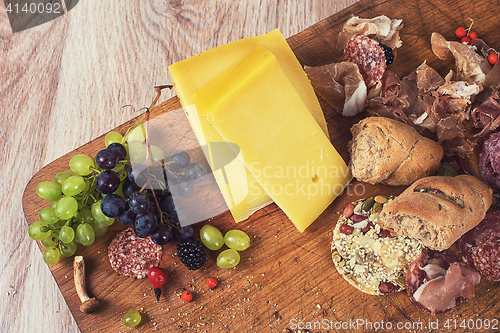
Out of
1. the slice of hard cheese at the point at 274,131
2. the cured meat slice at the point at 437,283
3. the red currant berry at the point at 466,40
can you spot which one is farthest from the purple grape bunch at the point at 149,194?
the red currant berry at the point at 466,40

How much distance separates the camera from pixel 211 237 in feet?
5.19

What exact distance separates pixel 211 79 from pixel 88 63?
879 millimetres

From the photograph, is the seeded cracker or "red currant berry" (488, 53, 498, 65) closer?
the seeded cracker

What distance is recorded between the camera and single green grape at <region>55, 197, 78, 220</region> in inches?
57.5

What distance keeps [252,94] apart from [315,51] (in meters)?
0.47

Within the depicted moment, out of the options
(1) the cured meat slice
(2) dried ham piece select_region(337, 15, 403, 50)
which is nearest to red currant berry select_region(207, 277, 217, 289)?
(1) the cured meat slice

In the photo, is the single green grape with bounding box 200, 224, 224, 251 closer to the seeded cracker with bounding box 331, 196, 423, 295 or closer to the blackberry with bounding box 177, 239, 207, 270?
the blackberry with bounding box 177, 239, 207, 270

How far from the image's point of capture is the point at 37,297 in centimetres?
192

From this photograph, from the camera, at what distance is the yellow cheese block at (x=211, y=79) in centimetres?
156

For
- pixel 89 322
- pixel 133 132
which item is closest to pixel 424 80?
pixel 133 132

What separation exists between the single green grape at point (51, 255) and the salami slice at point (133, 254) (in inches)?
7.5

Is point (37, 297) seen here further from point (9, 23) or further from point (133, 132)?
point (9, 23)

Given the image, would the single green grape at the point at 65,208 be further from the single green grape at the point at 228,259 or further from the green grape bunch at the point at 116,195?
the single green grape at the point at 228,259

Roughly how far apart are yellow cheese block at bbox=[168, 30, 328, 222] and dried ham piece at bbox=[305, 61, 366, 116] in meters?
0.07
